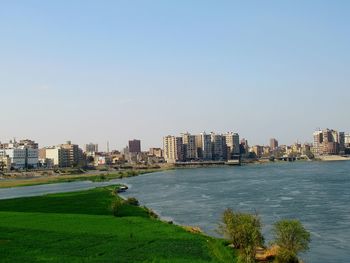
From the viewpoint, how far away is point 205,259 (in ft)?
96.1

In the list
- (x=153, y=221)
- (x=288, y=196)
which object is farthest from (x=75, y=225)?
(x=288, y=196)

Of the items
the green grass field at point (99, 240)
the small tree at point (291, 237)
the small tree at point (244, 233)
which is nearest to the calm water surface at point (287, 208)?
the small tree at point (291, 237)

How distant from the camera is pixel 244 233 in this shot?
31203mm

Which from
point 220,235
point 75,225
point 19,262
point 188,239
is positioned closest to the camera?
point 19,262

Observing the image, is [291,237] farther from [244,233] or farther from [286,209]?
[286,209]

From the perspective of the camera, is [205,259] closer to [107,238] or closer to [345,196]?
[107,238]

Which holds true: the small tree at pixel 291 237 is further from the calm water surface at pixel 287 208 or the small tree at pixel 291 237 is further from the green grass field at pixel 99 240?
the green grass field at pixel 99 240

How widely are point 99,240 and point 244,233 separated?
10229 millimetres

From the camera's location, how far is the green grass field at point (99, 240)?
29.6m

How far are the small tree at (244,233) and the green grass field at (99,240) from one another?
0.91 m

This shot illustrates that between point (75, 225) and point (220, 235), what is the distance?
12.3m

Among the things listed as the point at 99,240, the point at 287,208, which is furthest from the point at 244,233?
the point at 287,208

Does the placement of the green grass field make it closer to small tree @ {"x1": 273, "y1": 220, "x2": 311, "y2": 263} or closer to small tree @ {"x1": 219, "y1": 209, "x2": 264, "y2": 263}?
small tree @ {"x1": 219, "y1": 209, "x2": 264, "y2": 263}

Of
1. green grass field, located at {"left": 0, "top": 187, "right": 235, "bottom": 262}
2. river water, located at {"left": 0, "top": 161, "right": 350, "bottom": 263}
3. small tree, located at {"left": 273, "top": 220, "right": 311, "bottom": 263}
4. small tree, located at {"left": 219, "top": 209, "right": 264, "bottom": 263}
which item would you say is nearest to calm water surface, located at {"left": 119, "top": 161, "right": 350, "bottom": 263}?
river water, located at {"left": 0, "top": 161, "right": 350, "bottom": 263}
